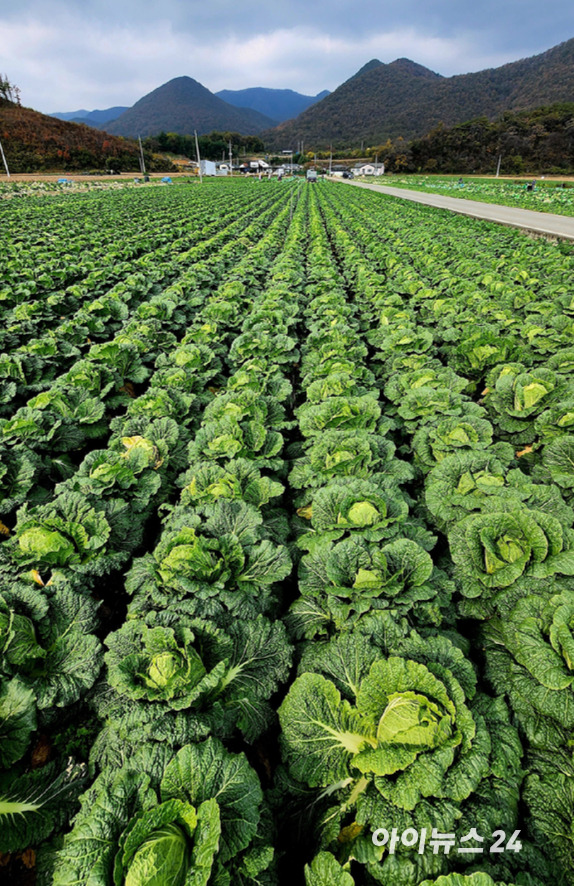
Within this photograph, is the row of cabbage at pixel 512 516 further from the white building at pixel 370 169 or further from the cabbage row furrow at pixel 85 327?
the white building at pixel 370 169

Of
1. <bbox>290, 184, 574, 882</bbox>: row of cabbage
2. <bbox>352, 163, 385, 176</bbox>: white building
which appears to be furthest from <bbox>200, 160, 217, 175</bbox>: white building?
<bbox>290, 184, 574, 882</bbox>: row of cabbage

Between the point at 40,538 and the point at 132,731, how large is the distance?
59.7 inches

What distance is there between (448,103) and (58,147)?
156 meters

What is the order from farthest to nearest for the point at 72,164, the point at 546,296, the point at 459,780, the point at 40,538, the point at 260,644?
the point at 72,164
the point at 546,296
the point at 40,538
the point at 260,644
the point at 459,780

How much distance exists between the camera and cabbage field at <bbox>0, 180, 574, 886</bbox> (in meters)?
1.85

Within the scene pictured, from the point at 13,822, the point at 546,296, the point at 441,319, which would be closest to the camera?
the point at 13,822

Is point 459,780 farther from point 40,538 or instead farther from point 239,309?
point 239,309

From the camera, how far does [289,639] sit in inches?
115

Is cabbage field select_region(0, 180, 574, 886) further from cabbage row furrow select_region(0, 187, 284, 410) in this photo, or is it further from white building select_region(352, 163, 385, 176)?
white building select_region(352, 163, 385, 176)

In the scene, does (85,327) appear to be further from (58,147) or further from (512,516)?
(58,147)

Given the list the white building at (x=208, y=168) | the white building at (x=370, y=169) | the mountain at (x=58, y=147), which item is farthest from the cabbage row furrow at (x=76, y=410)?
the white building at (x=370, y=169)

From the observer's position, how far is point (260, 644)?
2.67 m

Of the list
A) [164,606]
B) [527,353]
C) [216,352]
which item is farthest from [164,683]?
[527,353]

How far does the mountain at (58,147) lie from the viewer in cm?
7006
